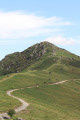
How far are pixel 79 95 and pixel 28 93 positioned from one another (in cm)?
3063

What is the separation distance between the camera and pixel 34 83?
4845 inches

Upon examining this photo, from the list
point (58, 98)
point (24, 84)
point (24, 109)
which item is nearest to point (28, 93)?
point (58, 98)

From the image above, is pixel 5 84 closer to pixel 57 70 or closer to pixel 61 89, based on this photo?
pixel 61 89

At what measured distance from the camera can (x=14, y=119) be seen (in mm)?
42969

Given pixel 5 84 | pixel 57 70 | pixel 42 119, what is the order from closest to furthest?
pixel 42 119
pixel 5 84
pixel 57 70

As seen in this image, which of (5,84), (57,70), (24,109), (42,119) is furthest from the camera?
(57,70)

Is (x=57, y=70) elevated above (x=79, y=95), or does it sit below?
above

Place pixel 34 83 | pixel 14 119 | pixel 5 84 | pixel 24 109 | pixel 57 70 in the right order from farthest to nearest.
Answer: pixel 57 70
pixel 34 83
pixel 5 84
pixel 24 109
pixel 14 119

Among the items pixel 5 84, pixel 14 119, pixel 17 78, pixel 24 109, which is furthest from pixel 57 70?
pixel 14 119

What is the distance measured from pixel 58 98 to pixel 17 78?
37.6m

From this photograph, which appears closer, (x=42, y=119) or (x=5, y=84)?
(x=42, y=119)

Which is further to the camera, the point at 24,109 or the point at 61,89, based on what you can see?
the point at 61,89

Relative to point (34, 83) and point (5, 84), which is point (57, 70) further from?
point (5, 84)

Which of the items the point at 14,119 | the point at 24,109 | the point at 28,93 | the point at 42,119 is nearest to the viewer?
the point at 14,119
